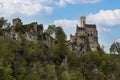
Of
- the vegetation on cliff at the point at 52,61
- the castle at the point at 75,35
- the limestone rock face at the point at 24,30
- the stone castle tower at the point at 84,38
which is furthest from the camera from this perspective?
the stone castle tower at the point at 84,38

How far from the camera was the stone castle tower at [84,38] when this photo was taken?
136m

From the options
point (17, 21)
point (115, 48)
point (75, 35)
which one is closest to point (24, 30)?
point (17, 21)

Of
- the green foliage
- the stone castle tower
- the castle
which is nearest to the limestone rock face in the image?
the castle

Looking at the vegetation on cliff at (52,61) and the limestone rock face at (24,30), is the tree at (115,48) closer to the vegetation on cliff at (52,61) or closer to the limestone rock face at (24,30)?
the vegetation on cliff at (52,61)

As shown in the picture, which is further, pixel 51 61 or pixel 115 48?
pixel 115 48

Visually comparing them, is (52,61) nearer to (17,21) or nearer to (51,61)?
(51,61)

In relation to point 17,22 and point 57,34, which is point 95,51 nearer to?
point 57,34

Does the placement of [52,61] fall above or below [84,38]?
below

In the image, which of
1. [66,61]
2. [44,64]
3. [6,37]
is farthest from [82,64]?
[6,37]

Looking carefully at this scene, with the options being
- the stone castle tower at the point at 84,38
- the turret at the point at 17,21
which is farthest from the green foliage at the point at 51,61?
the stone castle tower at the point at 84,38

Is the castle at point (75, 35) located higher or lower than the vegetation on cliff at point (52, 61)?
higher

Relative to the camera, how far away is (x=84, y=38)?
138500 millimetres

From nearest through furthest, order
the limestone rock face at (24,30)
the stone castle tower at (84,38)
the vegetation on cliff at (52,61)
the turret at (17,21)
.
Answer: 1. the vegetation on cliff at (52,61)
2. the limestone rock face at (24,30)
3. the turret at (17,21)
4. the stone castle tower at (84,38)

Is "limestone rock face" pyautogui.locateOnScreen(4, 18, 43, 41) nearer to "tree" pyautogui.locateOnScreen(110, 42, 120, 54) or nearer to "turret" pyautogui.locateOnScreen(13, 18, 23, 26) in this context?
"turret" pyautogui.locateOnScreen(13, 18, 23, 26)
